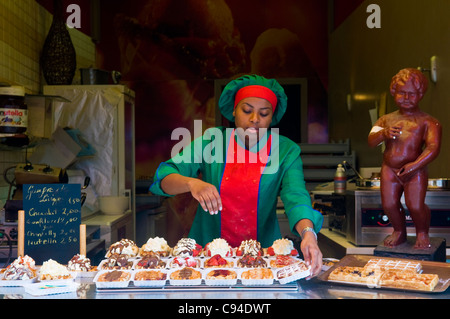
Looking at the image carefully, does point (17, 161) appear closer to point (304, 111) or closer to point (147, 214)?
point (147, 214)

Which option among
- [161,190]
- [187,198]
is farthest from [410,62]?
[187,198]

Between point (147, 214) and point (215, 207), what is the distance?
4277 millimetres

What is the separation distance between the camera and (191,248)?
1.92 meters

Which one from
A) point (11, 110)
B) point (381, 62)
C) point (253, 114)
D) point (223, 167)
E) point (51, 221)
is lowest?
point (51, 221)

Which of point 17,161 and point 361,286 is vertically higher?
point 17,161

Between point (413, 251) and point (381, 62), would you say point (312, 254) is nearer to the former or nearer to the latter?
point (413, 251)

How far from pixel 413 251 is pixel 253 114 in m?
0.84

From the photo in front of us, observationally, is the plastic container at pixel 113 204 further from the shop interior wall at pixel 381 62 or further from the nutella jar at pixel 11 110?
the shop interior wall at pixel 381 62

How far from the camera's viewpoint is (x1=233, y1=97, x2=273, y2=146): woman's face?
216cm

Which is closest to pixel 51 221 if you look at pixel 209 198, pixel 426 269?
pixel 209 198

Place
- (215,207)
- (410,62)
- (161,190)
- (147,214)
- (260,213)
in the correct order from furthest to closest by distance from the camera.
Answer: (147,214) → (410,62) → (260,213) → (161,190) → (215,207)

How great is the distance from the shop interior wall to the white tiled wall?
9.08ft

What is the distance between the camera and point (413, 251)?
199 centimetres

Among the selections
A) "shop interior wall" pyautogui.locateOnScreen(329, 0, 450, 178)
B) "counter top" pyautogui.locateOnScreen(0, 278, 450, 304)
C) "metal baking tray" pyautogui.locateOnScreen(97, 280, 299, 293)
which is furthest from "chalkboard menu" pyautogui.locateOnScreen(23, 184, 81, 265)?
"shop interior wall" pyautogui.locateOnScreen(329, 0, 450, 178)
